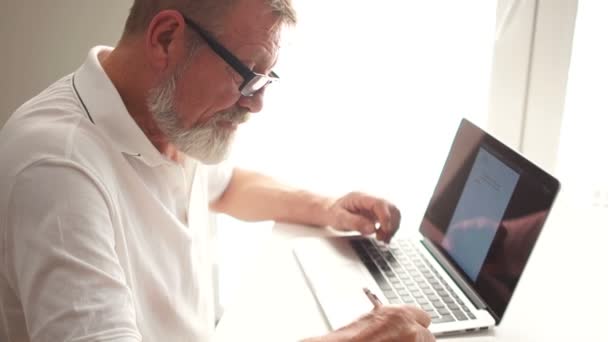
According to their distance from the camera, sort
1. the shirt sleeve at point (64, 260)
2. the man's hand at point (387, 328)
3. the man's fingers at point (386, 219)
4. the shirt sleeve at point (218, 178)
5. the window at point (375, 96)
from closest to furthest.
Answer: the shirt sleeve at point (64, 260), the man's hand at point (387, 328), the man's fingers at point (386, 219), the shirt sleeve at point (218, 178), the window at point (375, 96)

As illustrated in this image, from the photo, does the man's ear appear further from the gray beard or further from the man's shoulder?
the man's shoulder

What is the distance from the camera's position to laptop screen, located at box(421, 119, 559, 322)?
36.7 inches

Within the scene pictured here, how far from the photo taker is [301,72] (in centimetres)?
157

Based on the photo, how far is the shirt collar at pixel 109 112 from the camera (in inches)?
35.9

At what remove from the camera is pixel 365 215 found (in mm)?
1247

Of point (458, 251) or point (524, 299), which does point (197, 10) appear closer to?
point (458, 251)

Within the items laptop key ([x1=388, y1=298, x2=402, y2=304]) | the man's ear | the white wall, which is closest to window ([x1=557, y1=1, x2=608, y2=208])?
laptop key ([x1=388, y1=298, x2=402, y2=304])

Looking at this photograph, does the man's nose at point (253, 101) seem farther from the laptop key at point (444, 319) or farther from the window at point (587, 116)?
the window at point (587, 116)

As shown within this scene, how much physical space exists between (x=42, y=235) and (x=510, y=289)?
0.69m

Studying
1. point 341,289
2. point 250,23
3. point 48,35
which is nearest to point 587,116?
point 341,289

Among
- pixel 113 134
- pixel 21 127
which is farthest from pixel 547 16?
pixel 21 127

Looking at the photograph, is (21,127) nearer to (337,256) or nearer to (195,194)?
(195,194)

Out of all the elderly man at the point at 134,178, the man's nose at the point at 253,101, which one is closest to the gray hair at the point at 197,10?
the elderly man at the point at 134,178

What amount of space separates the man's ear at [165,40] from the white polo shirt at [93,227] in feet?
0.28
